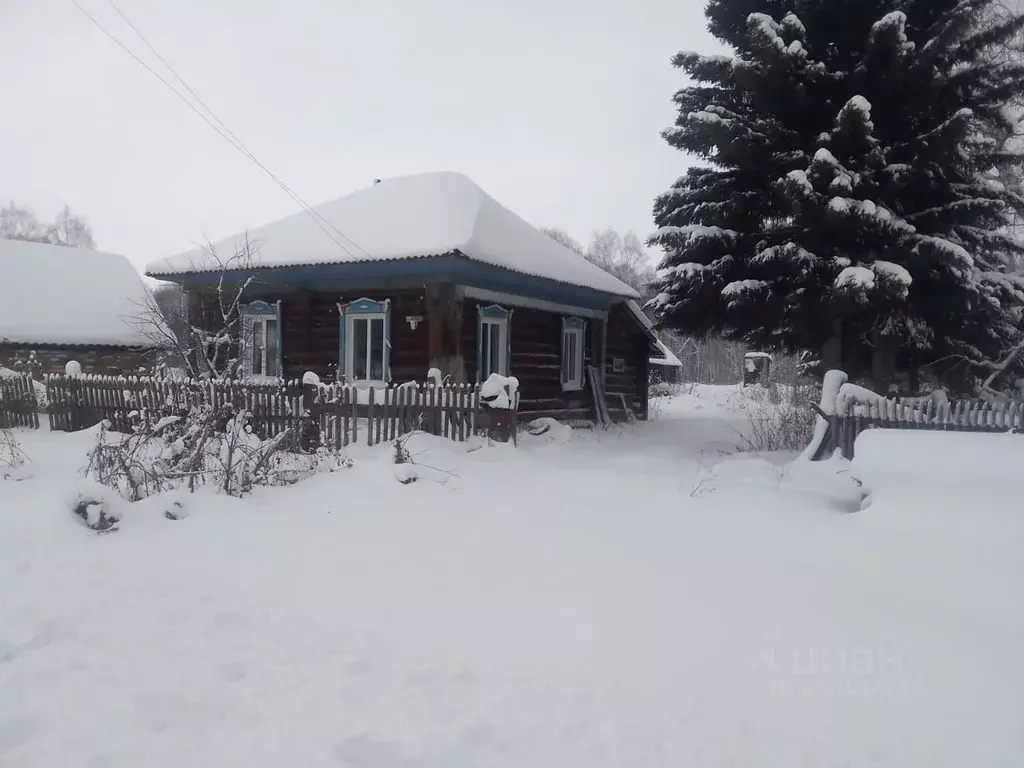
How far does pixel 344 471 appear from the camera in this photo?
7227 mm

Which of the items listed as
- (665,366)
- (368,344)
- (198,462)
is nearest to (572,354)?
(368,344)

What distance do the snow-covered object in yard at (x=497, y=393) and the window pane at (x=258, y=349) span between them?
6941 mm

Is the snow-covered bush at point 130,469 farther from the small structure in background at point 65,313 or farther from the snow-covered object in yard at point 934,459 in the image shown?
the small structure in background at point 65,313

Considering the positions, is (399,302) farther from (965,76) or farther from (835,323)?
(965,76)

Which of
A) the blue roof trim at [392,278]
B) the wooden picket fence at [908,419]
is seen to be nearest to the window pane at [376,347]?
the blue roof trim at [392,278]

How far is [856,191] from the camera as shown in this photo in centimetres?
1030

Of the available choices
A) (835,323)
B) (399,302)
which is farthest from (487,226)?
(835,323)

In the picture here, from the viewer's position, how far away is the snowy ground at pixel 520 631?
268 centimetres

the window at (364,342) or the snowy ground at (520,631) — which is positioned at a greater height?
the window at (364,342)

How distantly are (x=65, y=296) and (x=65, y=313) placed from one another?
1336mm

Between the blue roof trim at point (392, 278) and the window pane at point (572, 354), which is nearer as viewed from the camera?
the blue roof trim at point (392, 278)

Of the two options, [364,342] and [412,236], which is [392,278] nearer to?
[412,236]

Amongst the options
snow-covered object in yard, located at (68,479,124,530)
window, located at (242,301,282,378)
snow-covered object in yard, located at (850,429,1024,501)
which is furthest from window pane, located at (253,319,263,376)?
snow-covered object in yard, located at (850,429,1024,501)

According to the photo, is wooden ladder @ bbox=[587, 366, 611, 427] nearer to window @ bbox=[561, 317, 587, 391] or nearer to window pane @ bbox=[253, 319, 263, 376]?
window @ bbox=[561, 317, 587, 391]
